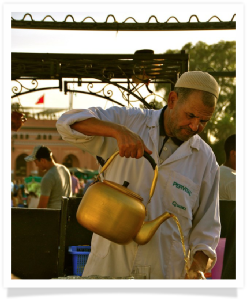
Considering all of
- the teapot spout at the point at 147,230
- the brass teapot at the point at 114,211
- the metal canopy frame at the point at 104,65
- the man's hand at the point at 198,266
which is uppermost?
the metal canopy frame at the point at 104,65

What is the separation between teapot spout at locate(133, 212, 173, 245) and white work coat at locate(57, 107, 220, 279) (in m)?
0.09

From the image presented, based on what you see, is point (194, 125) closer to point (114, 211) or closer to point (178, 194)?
point (178, 194)

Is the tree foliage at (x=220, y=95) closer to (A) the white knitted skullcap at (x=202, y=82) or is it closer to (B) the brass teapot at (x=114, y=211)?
(A) the white knitted skullcap at (x=202, y=82)

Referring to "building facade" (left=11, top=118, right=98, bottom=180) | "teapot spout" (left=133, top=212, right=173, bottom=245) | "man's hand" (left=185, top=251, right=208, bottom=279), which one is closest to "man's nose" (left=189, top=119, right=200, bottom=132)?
"teapot spout" (left=133, top=212, right=173, bottom=245)

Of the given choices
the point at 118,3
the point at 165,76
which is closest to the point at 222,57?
the point at 165,76

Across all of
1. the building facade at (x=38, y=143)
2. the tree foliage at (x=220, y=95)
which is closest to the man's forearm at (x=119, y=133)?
the tree foliage at (x=220, y=95)

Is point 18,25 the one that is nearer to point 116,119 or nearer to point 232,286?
point 116,119

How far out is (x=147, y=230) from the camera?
207 centimetres

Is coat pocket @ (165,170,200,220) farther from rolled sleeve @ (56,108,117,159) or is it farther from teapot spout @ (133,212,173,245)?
rolled sleeve @ (56,108,117,159)

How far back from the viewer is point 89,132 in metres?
2.09

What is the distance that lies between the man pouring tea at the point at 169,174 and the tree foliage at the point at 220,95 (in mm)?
19638

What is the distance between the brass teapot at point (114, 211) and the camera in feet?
6.46

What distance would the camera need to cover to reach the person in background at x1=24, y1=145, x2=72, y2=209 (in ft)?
17.3

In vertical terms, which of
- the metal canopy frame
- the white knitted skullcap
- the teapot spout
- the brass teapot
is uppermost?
the metal canopy frame
